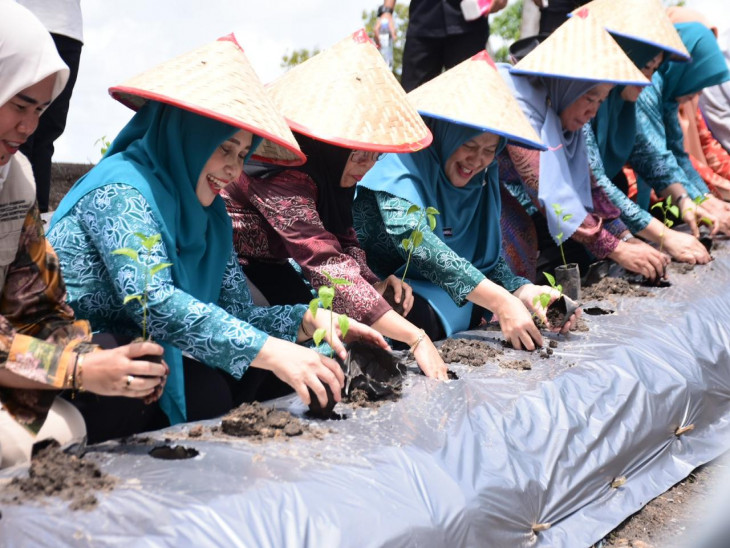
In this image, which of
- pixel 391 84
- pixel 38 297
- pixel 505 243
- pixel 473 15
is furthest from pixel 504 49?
pixel 38 297

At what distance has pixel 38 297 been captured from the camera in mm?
2027

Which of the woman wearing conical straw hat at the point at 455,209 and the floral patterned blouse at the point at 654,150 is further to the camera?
the floral patterned blouse at the point at 654,150

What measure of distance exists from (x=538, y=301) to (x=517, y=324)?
12.2 inches

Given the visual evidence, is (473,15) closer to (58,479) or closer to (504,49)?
(58,479)

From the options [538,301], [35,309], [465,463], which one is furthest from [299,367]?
[538,301]

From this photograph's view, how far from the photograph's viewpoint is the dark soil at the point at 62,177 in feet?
17.7

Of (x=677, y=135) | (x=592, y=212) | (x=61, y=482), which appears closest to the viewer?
(x=61, y=482)

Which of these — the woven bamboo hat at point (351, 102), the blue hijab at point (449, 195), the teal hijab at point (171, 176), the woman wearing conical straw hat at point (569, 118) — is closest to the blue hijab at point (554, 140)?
the woman wearing conical straw hat at point (569, 118)

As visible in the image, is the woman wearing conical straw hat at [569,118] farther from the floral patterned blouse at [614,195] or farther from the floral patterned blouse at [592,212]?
the floral patterned blouse at [614,195]

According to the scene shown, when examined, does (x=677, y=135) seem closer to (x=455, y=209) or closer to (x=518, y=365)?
(x=455, y=209)

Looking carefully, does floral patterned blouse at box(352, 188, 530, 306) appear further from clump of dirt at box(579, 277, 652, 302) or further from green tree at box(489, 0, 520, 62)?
green tree at box(489, 0, 520, 62)

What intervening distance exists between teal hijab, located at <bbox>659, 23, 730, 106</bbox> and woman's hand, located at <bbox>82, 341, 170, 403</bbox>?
4.29 m

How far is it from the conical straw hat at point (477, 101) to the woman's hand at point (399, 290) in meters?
0.61

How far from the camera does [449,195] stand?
3412 mm
